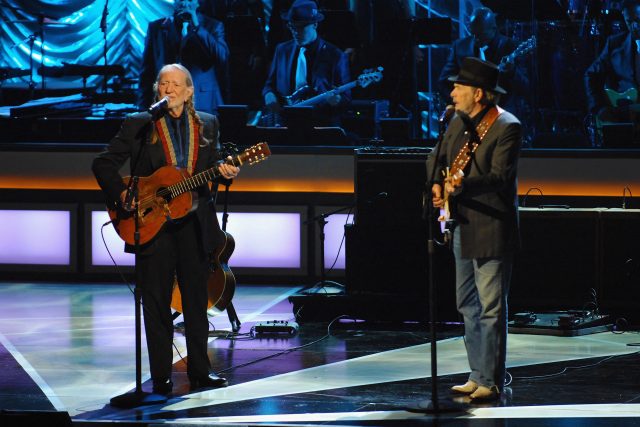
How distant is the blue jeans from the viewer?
22.2 ft

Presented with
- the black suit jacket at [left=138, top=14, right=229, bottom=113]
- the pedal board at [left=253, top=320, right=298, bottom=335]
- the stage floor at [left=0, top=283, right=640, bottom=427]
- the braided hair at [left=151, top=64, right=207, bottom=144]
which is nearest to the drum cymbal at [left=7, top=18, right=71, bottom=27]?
the black suit jacket at [left=138, top=14, right=229, bottom=113]

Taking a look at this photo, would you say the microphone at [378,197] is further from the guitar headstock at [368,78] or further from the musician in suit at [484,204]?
the guitar headstock at [368,78]

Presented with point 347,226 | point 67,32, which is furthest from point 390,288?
point 67,32

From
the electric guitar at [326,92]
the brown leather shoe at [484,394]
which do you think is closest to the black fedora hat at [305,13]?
the electric guitar at [326,92]

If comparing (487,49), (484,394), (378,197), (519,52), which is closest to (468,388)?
(484,394)

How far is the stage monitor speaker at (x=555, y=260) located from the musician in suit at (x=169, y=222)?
12.7 ft

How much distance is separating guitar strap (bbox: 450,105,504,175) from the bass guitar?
117 centimetres

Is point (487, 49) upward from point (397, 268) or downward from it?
upward

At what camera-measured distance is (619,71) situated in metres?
13.7

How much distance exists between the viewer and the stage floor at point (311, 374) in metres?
6.60

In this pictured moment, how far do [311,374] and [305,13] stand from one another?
715 cm

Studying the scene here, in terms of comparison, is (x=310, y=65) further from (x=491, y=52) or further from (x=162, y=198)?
(x=162, y=198)

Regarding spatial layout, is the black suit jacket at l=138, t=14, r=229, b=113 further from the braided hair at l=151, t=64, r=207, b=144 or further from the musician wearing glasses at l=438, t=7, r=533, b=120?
the braided hair at l=151, t=64, r=207, b=144

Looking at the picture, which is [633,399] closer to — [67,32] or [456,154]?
[456,154]
